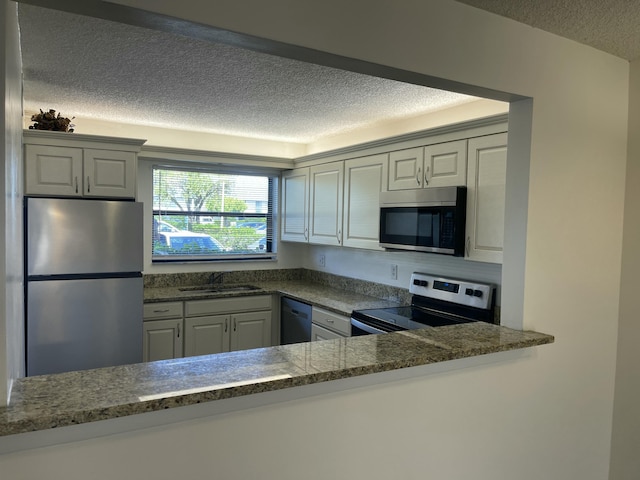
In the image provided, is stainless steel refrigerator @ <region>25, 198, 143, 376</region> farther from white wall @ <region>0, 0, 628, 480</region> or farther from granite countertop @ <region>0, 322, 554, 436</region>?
white wall @ <region>0, 0, 628, 480</region>

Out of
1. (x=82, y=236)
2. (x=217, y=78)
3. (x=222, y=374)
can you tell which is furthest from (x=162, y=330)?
(x=222, y=374)

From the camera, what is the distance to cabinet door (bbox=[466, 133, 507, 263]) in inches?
95.3

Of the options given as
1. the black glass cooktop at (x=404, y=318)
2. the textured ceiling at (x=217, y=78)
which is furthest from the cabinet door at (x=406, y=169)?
the black glass cooktop at (x=404, y=318)

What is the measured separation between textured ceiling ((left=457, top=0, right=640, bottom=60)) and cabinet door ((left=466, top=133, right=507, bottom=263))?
25.2 inches

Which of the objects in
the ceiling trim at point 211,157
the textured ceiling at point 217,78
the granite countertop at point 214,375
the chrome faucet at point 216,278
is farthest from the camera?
the chrome faucet at point 216,278

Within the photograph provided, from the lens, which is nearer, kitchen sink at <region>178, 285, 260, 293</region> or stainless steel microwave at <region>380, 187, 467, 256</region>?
stainless steel microwave at <region>380, 187, 467, 256</region>

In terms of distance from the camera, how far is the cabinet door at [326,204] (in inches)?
→ 151

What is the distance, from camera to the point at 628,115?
212cm

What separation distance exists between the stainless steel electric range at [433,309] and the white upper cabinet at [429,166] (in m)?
0.69

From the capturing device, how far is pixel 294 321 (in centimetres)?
401

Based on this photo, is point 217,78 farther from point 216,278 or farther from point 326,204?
point 216,278

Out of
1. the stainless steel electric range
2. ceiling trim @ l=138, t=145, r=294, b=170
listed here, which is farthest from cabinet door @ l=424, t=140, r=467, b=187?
ceiling trim @ l=138, t=145, r=294, b=170

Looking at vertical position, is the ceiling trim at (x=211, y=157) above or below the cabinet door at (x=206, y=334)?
above

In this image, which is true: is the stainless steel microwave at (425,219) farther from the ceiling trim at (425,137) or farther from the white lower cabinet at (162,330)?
the white lower cabinet at (162,330)
